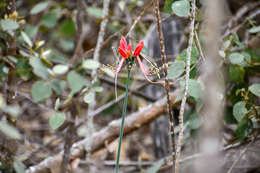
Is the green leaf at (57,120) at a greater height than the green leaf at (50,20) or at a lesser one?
lesser

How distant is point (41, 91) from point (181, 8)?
0.64 m

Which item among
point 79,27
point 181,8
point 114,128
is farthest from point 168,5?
point 114,128

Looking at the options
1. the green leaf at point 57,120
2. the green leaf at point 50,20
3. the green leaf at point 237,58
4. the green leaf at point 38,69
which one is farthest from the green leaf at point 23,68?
the green leaf at point 237,58

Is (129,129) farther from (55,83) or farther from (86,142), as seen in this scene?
(55,83)

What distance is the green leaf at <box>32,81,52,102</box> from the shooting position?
1.13m

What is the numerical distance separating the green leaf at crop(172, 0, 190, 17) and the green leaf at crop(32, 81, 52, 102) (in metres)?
0.59

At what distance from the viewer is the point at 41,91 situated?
1.15 metres

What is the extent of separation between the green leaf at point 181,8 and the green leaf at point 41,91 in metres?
0.59

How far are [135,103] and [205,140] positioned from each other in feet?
7.16

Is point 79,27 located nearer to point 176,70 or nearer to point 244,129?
point 176,70

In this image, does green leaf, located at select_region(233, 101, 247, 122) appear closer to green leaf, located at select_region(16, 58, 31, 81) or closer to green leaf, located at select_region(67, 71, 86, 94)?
green leaf, located at select_region(67, 71, 86, 94)

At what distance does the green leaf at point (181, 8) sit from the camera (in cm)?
113

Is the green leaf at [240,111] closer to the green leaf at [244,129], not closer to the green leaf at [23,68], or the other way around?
the green leaf at [244,129]

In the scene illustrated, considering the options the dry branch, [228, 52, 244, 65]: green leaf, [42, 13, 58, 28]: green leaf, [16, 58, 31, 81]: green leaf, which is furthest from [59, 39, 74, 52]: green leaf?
[228, 52, 244, 65]: green leaf
